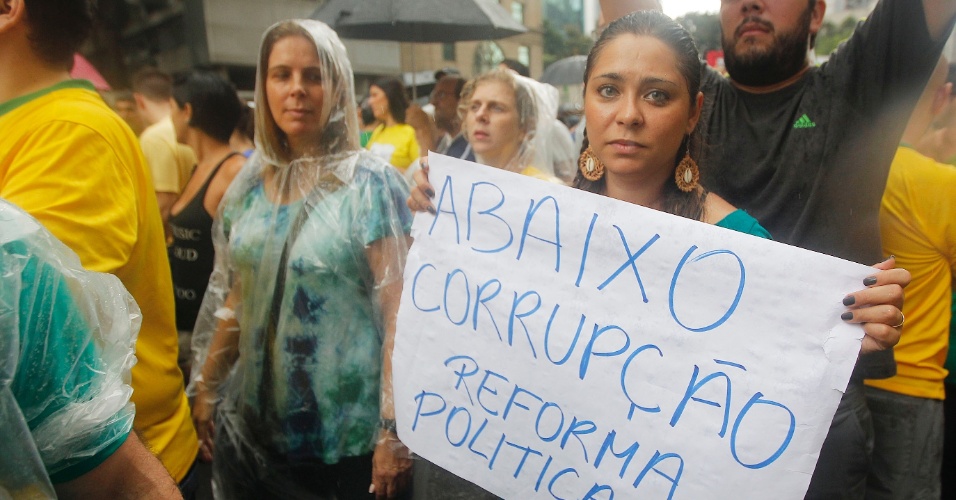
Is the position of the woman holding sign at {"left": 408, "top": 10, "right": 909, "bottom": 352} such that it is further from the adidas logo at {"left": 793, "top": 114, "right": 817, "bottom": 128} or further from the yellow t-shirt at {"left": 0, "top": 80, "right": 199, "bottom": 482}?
the yellow t-shirt at {"left": 0, "top": 80, "right": 199, "bottom": 482}

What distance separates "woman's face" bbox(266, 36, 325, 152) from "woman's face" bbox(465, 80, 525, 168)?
128 cm

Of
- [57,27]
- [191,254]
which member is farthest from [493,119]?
[57,27]

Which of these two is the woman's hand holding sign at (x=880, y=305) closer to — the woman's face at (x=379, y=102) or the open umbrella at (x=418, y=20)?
the open umbrella at (x=418, y=20)

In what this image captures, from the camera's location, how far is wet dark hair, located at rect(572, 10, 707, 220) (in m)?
1.34

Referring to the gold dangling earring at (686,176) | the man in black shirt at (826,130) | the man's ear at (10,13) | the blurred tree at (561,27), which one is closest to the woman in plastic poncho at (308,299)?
the man's ear at (10,13)

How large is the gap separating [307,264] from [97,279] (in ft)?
2.82

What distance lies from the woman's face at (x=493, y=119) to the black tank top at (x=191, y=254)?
136cm

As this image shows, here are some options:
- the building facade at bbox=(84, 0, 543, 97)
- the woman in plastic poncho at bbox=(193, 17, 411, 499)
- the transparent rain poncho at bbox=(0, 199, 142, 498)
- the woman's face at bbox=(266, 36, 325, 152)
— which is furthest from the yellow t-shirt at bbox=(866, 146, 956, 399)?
the building facade at bbox=(84, 0, 543, 97)

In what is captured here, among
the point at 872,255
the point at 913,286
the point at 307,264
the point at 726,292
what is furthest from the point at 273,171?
the point at 913,286

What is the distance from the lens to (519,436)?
1300 mm

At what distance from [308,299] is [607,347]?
97 cm

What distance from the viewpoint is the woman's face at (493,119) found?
3.17 metres

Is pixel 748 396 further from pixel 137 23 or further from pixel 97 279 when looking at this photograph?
pixel 137 23

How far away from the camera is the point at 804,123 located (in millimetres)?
1771
